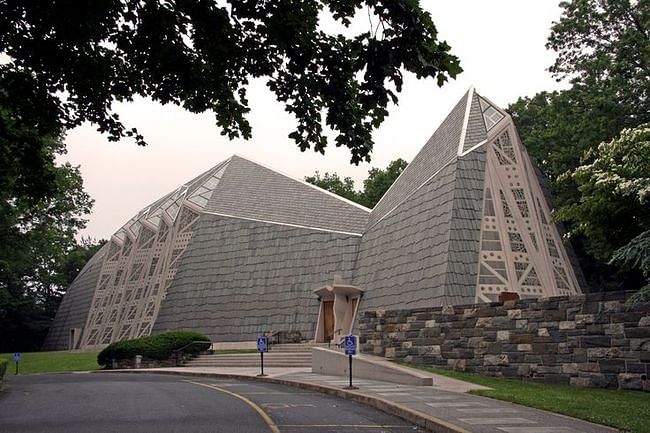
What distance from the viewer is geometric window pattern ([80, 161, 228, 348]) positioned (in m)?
44.1

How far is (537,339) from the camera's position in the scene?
54.9ft

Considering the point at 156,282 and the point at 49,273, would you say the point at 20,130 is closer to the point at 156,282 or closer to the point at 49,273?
the point at 156,282

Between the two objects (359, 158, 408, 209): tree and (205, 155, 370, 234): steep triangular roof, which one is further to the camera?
(359, 158, 408, 209): tree

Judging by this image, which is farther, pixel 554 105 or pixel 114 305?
pixel 114 305

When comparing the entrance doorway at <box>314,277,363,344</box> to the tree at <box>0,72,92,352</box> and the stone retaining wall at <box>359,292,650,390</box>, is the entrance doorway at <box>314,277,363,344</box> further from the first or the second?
the tree at <box>0,72,92,352</box>

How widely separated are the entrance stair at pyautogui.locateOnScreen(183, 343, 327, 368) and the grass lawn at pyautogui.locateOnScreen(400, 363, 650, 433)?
13.2m

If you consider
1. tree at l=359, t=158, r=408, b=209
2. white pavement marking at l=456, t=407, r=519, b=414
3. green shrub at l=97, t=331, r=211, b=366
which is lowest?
white pavement marking at l=456, t=407, r=519, b=414

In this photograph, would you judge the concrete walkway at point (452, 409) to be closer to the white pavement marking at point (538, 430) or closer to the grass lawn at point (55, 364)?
the white pavement marking at point (538, 430)

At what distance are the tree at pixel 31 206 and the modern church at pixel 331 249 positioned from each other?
6746mm

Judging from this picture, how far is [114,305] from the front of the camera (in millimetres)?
49531

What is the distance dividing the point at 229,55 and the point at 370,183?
57.6m

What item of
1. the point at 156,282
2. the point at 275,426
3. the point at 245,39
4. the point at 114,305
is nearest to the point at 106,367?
the point at 156,282

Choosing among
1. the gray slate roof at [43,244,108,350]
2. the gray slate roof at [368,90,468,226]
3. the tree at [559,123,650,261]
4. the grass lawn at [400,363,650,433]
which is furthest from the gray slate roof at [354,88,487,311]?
the gray slate roof at [43,244,108,350]

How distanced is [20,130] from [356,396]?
29.3 feet
